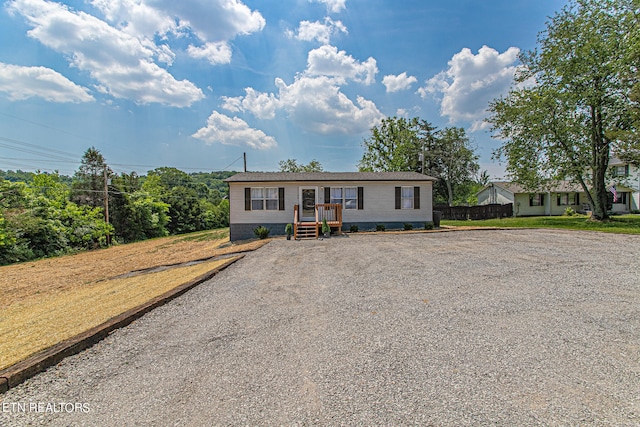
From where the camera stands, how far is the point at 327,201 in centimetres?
1470

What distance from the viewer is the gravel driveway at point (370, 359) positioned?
215 centimetres

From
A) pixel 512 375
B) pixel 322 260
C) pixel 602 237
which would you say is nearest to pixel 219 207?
pixel 322 260

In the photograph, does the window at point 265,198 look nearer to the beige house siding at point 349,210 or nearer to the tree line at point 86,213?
the beige house siding at point 349,210

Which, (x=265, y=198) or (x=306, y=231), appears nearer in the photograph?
(x=306, y=231)

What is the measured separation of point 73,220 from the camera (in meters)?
20.1

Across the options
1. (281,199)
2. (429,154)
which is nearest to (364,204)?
(281,199)

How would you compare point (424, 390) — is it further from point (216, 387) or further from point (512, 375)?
point (216, 387)

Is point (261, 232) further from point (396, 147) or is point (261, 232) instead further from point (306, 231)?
point (396, 147)

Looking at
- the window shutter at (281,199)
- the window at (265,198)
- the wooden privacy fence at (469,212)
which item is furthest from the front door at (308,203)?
the wooden privacy fence at (469,212)

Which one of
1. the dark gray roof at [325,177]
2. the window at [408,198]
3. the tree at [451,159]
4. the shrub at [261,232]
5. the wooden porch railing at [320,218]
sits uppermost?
the tree at [451,159]

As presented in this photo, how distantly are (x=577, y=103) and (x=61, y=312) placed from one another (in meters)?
23.9

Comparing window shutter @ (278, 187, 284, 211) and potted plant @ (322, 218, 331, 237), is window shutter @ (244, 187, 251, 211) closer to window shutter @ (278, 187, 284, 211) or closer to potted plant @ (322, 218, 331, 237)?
window shutter @ (278, 187, 284, 211)

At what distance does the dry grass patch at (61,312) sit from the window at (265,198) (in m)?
7.87

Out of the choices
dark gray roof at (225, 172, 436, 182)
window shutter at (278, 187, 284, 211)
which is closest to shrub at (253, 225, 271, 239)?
window shutter at (278, 187, 284, 211)
